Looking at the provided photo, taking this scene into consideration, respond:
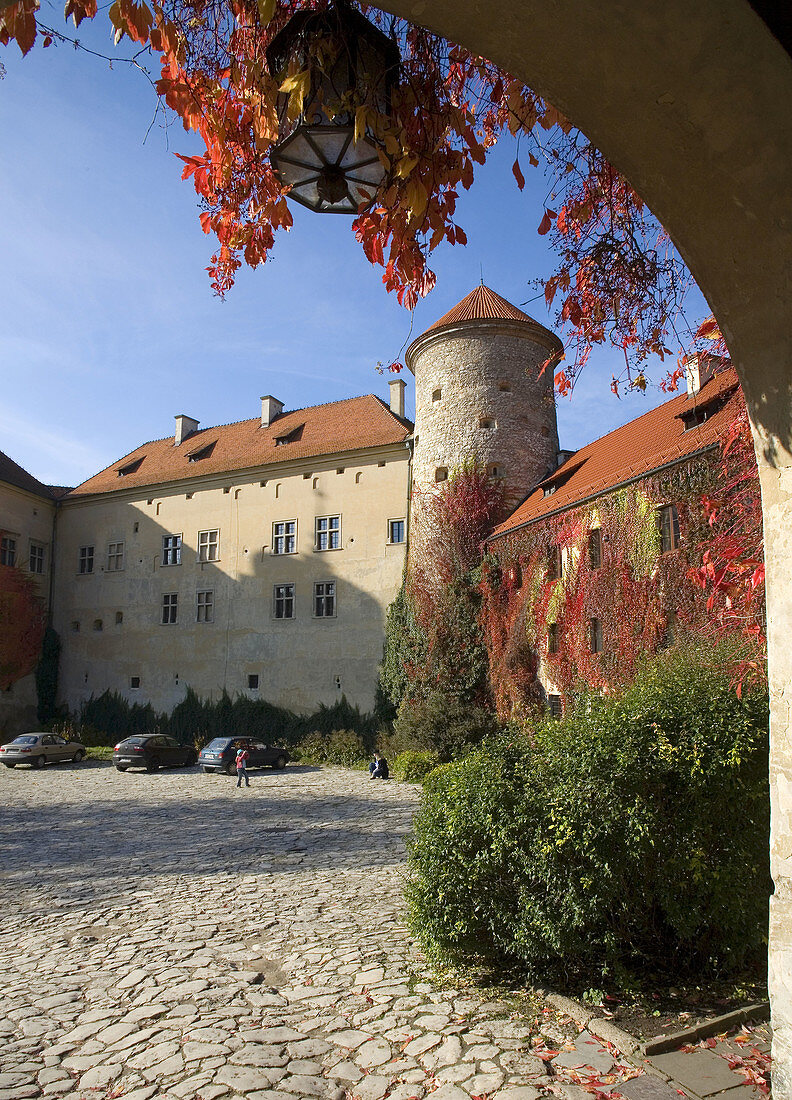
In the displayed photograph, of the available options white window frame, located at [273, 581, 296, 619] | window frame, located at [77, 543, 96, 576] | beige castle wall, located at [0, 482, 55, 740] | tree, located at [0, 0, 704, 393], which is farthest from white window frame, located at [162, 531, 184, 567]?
tree, located at [0, 0, 704, 393]

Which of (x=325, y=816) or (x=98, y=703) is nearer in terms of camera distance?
(x=325, y=816)

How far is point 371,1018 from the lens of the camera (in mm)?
5844

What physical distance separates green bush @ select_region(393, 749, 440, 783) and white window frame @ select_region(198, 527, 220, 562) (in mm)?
14702

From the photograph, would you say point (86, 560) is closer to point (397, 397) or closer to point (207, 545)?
point (207, 545)

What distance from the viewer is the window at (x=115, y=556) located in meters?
36.4

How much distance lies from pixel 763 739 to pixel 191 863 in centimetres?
863

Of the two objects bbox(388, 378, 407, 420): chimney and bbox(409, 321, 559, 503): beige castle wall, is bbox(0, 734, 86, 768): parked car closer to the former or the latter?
bbox(409, 321, 559, 503): beige castle wall

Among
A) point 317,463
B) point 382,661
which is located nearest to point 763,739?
point 382,661

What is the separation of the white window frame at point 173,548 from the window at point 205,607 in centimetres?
228

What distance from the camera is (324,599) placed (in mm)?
30391

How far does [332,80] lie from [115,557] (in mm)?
36460

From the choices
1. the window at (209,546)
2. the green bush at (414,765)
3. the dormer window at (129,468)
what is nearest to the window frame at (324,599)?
the window at (209,546)

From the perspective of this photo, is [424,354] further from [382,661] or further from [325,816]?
[325,816]

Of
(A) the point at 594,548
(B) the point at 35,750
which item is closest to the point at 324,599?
(B) the point at 35,750
